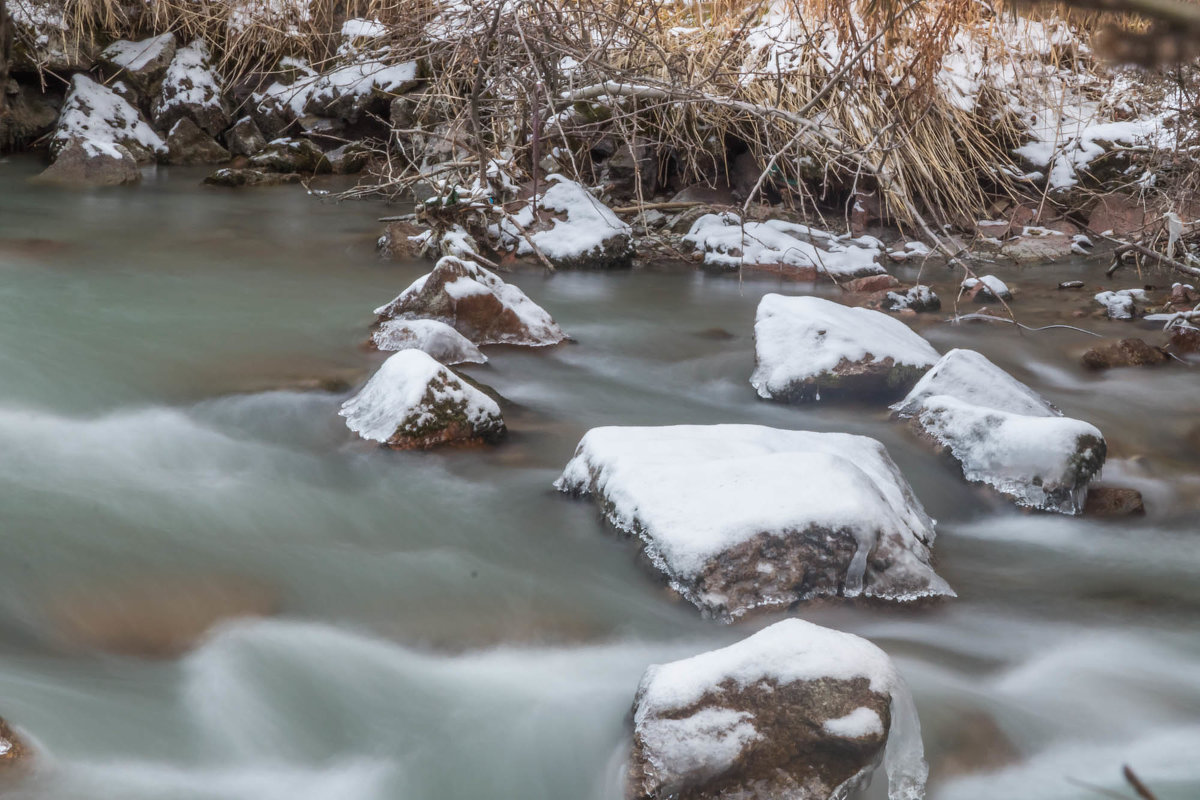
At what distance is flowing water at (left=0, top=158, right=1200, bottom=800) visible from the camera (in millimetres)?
1771

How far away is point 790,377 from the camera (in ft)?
11.8

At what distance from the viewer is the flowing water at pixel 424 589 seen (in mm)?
1771

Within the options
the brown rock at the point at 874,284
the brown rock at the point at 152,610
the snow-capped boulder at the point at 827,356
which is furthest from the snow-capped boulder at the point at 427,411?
the brown rock at the point at 874,284

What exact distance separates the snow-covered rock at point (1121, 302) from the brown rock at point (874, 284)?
1.02 meters

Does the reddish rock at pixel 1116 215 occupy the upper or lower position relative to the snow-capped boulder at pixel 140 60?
lower

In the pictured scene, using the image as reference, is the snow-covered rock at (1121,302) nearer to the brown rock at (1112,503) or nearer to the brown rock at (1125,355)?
the brown rock at (1125,355)

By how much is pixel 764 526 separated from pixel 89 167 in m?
6.78

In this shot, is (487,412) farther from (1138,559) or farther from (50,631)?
(1138,559)

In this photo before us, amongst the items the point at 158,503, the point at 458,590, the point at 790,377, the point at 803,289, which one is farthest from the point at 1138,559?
the point at 803,289

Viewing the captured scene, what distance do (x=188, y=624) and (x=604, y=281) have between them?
358 cm

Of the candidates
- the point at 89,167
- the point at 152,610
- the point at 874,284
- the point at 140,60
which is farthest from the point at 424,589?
the point at 140,60

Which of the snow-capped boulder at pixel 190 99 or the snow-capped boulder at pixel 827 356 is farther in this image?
the snow-capped boulder at pixel 190 99

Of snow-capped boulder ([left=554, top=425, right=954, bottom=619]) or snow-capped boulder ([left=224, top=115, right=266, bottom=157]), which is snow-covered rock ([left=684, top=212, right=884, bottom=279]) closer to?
snow-capped boulder ([left=554, top=425, right=954, bottom=619])

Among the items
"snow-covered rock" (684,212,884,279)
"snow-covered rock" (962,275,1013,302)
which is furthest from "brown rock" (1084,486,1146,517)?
"snow-covered rock" (684,212,884,279)
